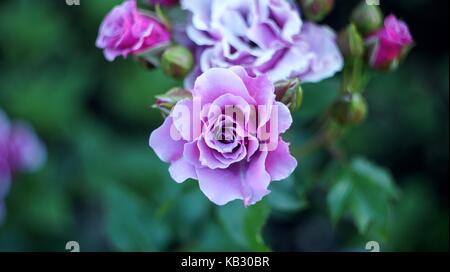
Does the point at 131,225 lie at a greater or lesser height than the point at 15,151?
lesser

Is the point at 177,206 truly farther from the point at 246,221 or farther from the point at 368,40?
the point at 368,40

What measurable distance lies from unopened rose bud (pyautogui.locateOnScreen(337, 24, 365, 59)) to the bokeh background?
25.2 inches

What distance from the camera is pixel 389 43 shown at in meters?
1.54

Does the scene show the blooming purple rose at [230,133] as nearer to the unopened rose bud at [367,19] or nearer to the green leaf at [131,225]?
the unopened rose bud at [367,19]

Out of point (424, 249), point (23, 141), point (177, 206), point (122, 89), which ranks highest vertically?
point (122, 89)

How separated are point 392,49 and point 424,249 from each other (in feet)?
3.54

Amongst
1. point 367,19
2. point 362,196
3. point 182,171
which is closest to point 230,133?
point 182,171

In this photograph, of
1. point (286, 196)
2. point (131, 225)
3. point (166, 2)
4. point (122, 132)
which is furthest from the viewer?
point (122, 132)

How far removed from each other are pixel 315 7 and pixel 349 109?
0.25m

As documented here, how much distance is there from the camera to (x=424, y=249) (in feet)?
7.84

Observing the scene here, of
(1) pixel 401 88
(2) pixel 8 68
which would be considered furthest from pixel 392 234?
(2) pixel 8 68

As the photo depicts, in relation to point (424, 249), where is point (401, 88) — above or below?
above

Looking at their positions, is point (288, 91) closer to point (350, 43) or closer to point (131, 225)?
point (350, 43)
